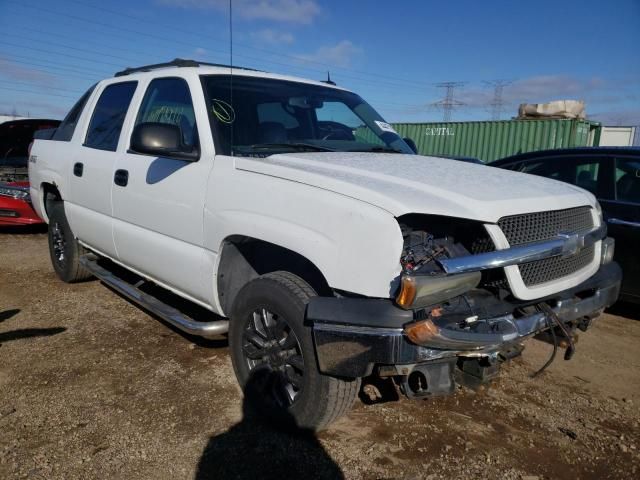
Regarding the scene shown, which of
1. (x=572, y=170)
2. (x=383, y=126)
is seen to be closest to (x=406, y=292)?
(x=383, y=126)

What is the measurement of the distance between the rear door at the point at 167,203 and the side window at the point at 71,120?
140 centimetres

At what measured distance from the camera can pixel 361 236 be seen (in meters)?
2.15

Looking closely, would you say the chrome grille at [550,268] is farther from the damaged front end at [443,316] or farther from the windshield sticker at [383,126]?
the windshield sticker at [383,126]

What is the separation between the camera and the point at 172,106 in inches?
139

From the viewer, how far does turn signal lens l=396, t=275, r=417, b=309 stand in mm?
1986

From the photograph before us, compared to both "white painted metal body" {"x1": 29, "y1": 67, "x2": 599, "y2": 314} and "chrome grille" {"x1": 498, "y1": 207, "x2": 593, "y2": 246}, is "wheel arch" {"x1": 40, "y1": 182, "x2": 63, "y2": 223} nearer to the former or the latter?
"white painted metal body" {"x1": 29, "y1": 67, "x2": 599, "y2": 314}

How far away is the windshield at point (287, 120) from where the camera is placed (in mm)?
3131

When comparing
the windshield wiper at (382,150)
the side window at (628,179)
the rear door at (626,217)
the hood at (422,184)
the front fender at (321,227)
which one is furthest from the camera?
the side window at (628,179)

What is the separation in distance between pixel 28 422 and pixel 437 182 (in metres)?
2.56

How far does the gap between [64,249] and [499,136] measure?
Result: 16657 millimetres

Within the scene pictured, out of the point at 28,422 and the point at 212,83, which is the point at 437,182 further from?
the point at 28,422

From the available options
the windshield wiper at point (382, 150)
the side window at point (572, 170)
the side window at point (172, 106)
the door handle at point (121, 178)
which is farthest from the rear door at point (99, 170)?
the side window at point (572, 170)

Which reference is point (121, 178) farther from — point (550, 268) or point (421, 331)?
point (550, 268)

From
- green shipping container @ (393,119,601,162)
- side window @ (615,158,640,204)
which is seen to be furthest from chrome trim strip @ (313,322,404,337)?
green shipping container @ (393,119,601,162)
